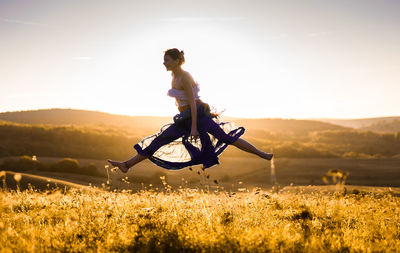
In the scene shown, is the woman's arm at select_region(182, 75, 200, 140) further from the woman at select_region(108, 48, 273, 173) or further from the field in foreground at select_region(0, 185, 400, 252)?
the field in foreground at select_region(0, 185, 400, 252)

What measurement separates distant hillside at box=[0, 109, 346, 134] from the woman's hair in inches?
3227

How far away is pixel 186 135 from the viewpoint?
16.9 feet

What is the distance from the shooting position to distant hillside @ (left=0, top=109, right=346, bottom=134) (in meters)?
87.2

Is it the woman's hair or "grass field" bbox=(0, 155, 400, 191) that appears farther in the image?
"grass field" bbox=(0, 155, 400, 191)

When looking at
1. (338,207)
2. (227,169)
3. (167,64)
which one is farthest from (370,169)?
(167,64)

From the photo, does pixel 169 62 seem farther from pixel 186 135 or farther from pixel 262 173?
pixel 262 173

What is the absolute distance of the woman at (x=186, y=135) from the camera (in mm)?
4801

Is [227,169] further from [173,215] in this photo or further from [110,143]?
[173,215]

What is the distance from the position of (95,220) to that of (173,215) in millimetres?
922

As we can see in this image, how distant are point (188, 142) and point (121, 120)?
9692 centimetres

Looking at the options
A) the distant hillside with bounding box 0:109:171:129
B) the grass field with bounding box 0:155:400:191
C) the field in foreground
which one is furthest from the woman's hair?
the distant hillside with bounding box 0:109:171:129

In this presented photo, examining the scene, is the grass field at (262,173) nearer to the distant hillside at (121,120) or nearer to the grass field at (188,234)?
the grass field at (188,234)

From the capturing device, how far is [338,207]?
5863 millimetres

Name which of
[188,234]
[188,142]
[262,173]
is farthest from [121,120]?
[188,234]
